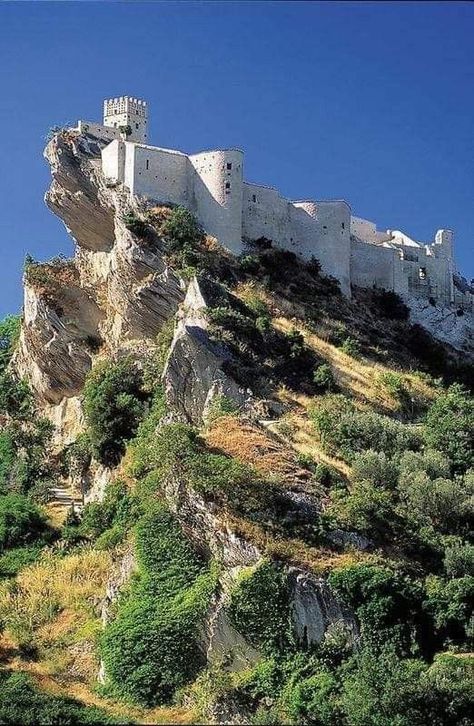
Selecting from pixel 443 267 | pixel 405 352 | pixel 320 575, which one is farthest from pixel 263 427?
pixel 443 267

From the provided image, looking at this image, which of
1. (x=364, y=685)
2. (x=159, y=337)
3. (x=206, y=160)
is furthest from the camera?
(x=206, y=160)

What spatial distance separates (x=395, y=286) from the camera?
51.0 meters

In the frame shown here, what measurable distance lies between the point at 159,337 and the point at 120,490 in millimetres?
7202

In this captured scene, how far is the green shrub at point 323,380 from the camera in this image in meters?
38.8

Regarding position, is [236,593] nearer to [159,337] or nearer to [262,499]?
[262,499]

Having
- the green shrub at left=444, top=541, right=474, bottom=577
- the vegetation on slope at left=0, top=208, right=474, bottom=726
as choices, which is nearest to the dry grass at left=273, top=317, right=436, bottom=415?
the vegetation on slope at left=0, top=208, right=474, bottom=726

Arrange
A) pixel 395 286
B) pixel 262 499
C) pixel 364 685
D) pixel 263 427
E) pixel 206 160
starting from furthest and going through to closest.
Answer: pixel 395 286
pixel 206 160
pixel 263 427
pixel 262 499
pixel 364 685

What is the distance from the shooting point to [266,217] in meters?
47.2

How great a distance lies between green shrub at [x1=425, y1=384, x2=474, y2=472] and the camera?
3472cm

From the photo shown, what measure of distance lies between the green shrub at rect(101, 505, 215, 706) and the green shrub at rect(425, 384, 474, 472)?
983 cm

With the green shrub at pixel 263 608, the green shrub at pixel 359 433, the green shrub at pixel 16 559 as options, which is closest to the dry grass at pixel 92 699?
the green shrub at pixel 263 608

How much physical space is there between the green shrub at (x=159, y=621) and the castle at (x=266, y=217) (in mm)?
18273

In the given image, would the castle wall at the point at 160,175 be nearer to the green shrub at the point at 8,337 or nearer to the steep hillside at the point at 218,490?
the steep hillside at the point at 218,490

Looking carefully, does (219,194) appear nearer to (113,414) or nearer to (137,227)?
(137,227)
